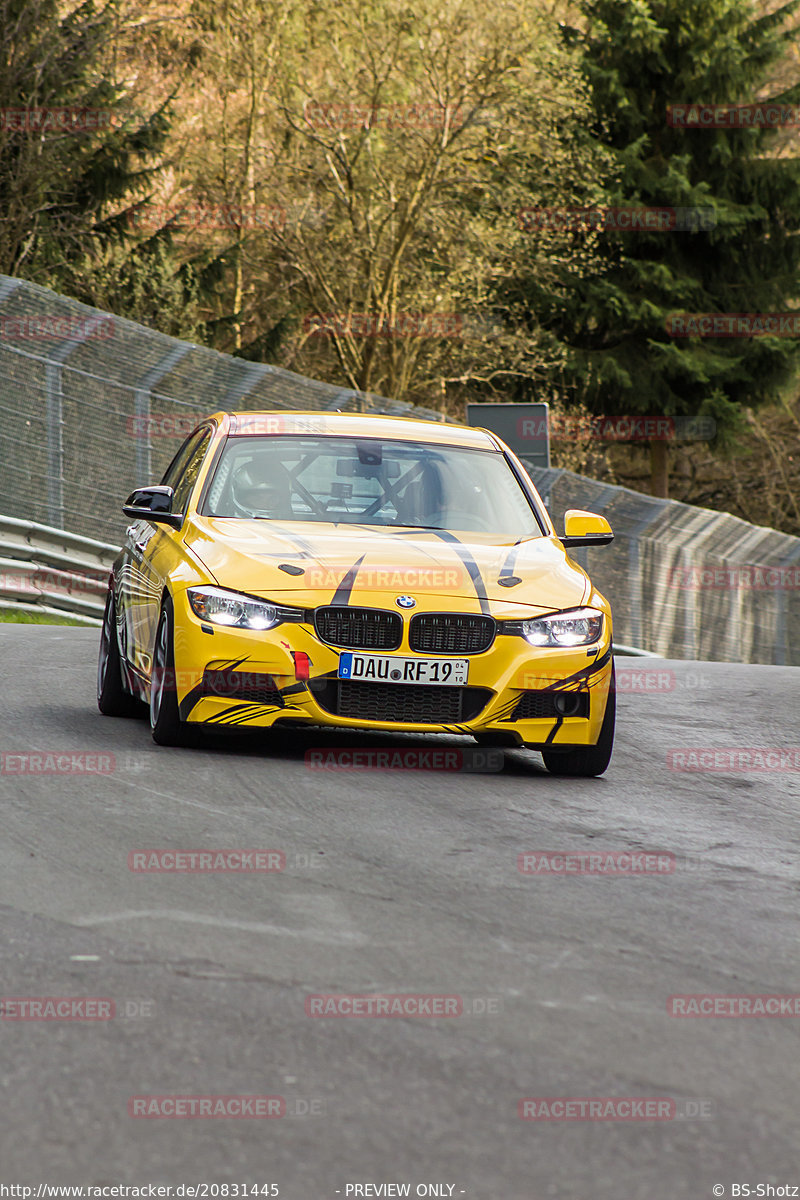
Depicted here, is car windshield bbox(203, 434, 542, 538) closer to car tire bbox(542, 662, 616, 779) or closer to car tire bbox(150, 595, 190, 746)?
car tire bbox(150, 595, 190, 746)

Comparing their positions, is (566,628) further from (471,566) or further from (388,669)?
(388,669)

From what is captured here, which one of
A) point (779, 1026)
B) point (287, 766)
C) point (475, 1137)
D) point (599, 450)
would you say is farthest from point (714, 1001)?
point (599, 450)

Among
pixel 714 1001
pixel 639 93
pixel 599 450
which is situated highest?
pixel 639 93

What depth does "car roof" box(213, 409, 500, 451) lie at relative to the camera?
30.4 feet

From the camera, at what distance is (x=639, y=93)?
1526 inches

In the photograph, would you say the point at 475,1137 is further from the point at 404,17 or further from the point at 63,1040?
the point at 404,17

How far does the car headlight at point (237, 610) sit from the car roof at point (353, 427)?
1660 mm

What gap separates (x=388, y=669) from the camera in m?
7.64

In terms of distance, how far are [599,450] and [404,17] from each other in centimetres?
1214

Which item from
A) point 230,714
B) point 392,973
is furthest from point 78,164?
point 392,973

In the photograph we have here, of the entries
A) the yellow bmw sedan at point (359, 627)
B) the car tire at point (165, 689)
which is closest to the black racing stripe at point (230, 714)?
the yellow bmw sedan at point (359, 627)

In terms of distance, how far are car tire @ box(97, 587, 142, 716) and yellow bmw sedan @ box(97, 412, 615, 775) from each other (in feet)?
1.23

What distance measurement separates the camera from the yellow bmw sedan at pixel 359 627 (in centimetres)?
766

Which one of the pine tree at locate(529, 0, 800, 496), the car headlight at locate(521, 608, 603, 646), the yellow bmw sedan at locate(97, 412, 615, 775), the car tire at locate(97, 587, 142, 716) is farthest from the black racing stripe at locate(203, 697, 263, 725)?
the pine tree at locate(529, 0, 800, 496)
